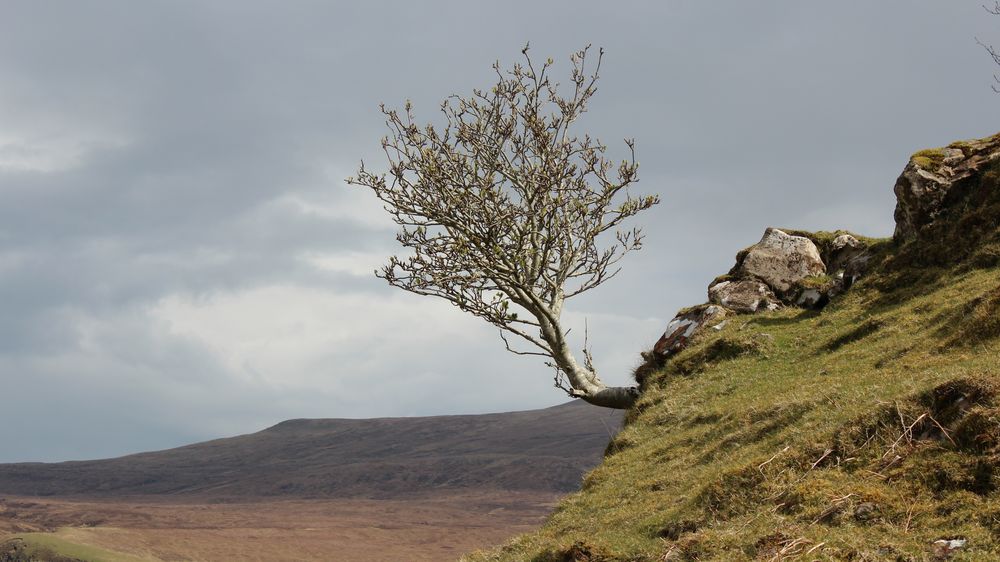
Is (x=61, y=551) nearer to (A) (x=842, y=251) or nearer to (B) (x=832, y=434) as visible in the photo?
(A) (x=842, y=251)

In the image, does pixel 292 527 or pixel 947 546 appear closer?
pixel 947 546

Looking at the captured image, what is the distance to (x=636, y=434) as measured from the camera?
2670 cm

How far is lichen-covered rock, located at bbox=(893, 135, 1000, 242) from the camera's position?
29.5m

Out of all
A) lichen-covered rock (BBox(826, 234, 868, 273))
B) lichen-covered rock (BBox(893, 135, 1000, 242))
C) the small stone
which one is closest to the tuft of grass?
lichen-covered rock (BBox(893, 135, 1000, 242))

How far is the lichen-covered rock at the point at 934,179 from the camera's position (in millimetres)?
29484

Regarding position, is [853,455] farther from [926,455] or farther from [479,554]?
[479,554]

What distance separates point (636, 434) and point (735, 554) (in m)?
14.0

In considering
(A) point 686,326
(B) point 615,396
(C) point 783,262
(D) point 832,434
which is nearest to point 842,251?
(C) point 783,262

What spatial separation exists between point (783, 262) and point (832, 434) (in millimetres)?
20401

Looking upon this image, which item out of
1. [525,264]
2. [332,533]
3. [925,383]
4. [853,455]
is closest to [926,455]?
[853,455]

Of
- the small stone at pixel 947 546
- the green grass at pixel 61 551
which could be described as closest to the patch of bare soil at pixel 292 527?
the green grass at pixel 61 551

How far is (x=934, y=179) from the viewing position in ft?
97.8

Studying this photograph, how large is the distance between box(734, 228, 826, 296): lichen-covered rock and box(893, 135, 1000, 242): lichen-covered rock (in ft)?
13.9

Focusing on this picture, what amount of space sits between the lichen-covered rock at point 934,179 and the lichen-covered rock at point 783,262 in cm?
424
